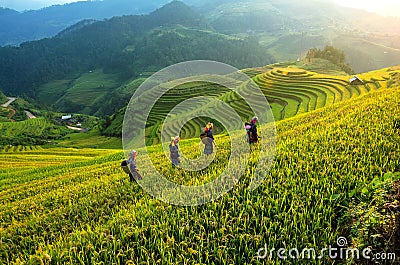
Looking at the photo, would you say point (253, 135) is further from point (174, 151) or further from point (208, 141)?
point (174, 151)

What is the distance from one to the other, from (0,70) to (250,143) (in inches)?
9420

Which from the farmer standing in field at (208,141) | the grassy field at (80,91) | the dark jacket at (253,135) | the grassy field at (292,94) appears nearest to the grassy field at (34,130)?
the grassy field at (292,94)

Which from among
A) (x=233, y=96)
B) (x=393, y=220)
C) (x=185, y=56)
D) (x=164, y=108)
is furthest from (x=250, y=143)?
(x=185, y=56)

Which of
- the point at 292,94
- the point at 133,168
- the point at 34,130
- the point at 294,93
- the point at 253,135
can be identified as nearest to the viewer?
the point at 133,168

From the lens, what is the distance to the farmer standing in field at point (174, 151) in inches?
326

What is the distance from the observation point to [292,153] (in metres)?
6.59

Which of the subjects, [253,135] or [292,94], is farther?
[292,94]

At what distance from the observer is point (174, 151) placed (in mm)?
8398

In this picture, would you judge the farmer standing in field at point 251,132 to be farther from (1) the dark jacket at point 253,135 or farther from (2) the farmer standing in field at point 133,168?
(2) the farmer standing in field at point 133,168

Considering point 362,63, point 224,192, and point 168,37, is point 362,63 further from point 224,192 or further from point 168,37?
point 224,192

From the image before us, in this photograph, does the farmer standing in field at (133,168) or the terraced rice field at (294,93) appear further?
the terraced rice field at (294,93)

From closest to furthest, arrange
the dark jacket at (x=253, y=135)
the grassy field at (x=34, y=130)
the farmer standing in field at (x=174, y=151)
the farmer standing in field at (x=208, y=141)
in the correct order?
the farmer standing in field at (x=174, y=151)
the farmer standing in field at (x=208, y=141)
the dark jacket at (x=253, y=135)
the grassy field at (x=34, y=130)

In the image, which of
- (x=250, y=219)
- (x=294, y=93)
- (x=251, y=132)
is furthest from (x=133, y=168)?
(x=294, y=93)

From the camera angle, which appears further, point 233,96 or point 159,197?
point 233,96
